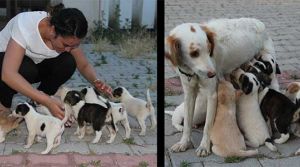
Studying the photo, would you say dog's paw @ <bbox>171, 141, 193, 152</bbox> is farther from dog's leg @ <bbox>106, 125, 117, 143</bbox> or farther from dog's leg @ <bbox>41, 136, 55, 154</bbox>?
dog's leg @ <bbox>41, 136, 55, 154</bbox>

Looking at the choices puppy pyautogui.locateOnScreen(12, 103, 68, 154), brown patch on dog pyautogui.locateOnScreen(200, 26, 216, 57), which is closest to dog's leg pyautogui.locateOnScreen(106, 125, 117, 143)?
puppy pyautogui.locateOnScreen(12, 103, 68, 154)

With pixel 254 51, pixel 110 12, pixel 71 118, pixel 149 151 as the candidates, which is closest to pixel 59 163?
pixel 71 118

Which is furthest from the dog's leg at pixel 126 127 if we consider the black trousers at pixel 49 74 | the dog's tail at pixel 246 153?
the dog's tail at pixel 246 153

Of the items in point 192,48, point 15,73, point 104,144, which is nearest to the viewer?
point 192,48

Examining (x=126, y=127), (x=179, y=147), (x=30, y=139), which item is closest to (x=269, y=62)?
(x=179, y=147)

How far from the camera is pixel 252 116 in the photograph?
119 inches

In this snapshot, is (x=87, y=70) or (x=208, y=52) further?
(x=87, y=70)

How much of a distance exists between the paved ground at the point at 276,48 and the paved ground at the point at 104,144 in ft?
0.39

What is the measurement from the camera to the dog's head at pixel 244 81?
2961 mm

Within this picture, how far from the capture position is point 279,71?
3035 mm

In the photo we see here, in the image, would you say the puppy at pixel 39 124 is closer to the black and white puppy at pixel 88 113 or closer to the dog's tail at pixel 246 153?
the black and white puppy at pixel 88 113

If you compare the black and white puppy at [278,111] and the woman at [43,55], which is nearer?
the woman at [43,55]

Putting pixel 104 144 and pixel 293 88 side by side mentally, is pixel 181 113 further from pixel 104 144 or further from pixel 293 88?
pixel 293 88

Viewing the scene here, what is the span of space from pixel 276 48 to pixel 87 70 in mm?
986
